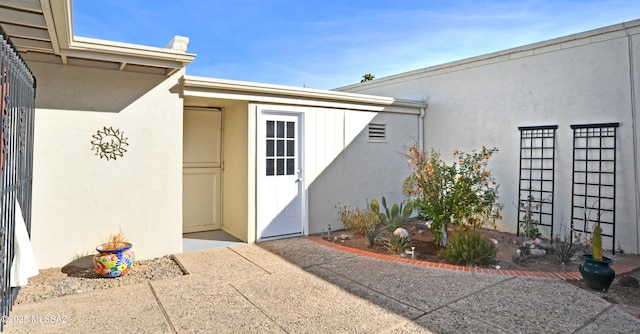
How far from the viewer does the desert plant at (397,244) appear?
551 cm

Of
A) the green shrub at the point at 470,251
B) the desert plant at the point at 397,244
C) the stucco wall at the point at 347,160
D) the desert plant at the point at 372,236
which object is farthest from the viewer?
the stucco wall at the point at 347,160

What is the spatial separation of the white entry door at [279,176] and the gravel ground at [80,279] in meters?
1.75

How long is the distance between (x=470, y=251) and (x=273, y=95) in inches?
154

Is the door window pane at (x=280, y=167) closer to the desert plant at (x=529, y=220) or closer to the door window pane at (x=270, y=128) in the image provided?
the door window pane at (x=270, y=128)

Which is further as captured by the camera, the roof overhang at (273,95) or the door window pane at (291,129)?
the door window pane at (291,129)

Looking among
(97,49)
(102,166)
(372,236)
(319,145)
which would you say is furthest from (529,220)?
(97,49)

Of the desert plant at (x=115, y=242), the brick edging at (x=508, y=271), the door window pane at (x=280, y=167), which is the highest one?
the door window pane at (x=280, y=167)

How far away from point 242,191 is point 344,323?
3.49 meters

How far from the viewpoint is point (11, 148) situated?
3098 mm

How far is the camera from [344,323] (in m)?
3.13

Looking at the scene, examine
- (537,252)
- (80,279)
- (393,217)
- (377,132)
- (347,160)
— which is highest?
(377,132)

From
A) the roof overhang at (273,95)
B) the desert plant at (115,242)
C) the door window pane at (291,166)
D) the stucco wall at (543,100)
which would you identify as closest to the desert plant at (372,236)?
the door window pane at (291,166)

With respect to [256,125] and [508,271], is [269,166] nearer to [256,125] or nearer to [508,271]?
[256,125]

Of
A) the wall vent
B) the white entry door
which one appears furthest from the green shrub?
the wall vent
